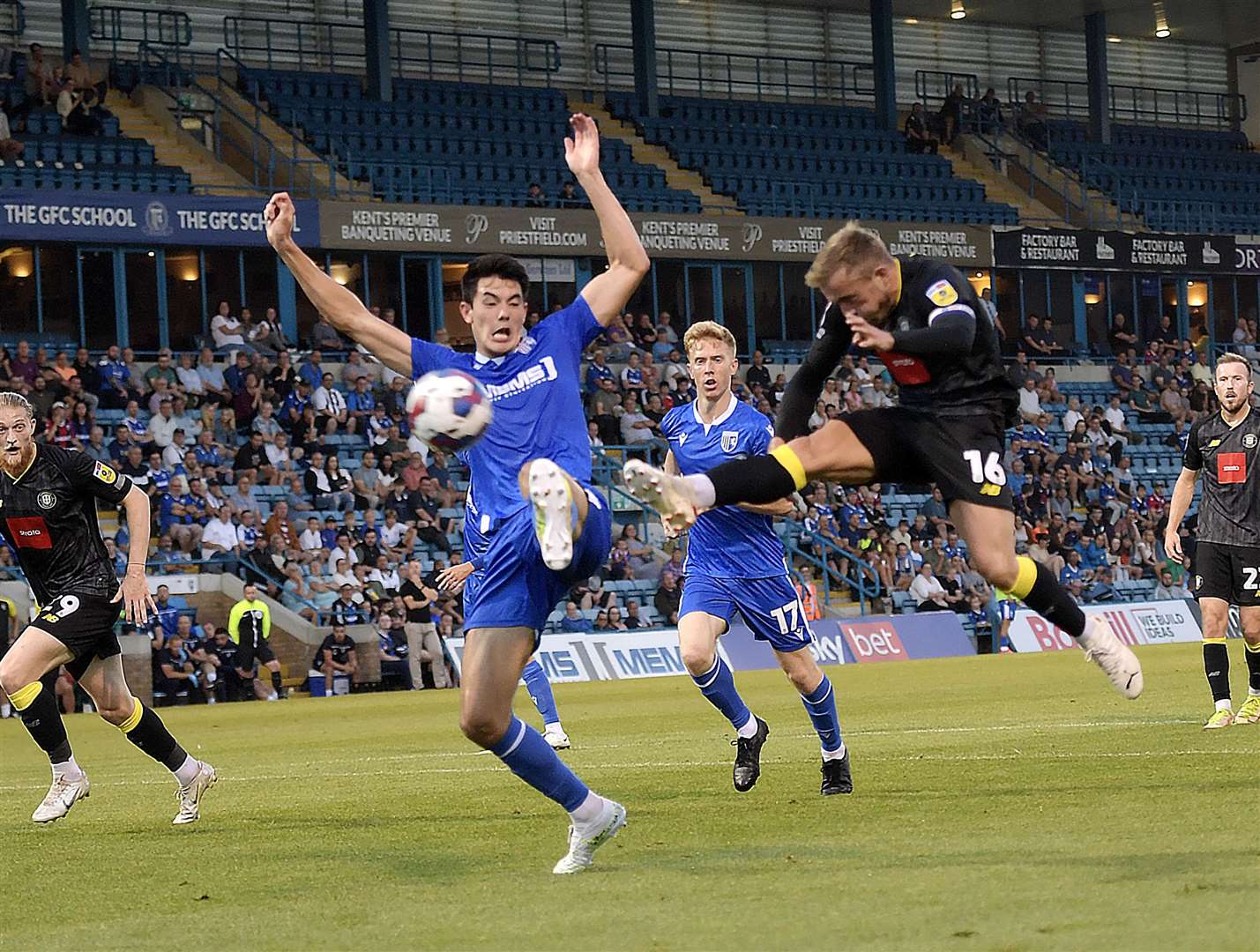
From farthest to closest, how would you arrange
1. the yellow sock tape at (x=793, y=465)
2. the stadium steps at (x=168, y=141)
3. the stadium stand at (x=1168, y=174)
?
1. the stadium stand at (x=1168, y=174)
2. the stadium steps at (x=168, y=141)
3. the yellow sock tape at (x=793, y=465)

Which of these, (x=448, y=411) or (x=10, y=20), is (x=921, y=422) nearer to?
(x=448, y=411)

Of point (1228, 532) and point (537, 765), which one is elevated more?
point (1228, 532)

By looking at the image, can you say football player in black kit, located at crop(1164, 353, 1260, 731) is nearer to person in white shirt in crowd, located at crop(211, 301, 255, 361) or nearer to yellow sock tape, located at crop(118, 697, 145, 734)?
yellow sock tape, located at crop(118, 697, 145, 734)

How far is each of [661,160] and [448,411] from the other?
3706cm

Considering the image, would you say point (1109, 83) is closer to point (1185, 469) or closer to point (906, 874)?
point (1185, 469)

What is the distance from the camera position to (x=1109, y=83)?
56625 millimetres

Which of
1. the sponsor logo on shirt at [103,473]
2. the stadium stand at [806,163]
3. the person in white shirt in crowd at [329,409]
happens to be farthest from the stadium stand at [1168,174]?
the sponsor logo on shirt at [103,473]

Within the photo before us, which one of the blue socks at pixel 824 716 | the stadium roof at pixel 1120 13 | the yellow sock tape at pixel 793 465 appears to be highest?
the stadium roof at pixel 1120 13

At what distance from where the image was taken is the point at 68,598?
35.2 feet

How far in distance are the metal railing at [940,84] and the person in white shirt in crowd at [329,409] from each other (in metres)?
25.5

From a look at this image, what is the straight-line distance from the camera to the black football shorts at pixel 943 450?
28.0 ft

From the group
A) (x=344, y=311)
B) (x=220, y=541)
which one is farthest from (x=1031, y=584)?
(x=220, y=541)

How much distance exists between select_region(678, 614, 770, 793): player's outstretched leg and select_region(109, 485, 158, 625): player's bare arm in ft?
10.0

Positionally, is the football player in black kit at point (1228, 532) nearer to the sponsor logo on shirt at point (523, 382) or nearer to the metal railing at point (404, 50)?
the sponsor logo on shirt at point (523, 382)
